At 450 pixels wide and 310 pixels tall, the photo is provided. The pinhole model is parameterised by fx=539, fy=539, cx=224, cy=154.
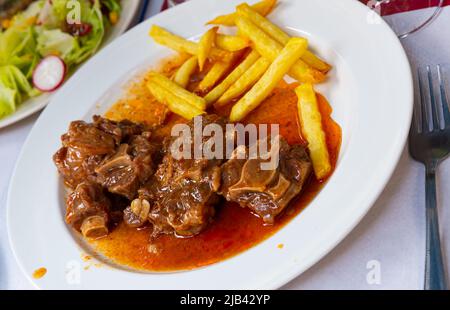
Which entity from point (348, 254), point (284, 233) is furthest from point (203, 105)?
point (348, 254)

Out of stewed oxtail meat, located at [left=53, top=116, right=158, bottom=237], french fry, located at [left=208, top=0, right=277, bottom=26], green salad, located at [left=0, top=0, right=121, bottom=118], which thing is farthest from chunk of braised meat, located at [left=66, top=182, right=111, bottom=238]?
green salad, located at [left=0, top=0, right=121, bottom=118]

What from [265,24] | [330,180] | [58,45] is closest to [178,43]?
[265,24]

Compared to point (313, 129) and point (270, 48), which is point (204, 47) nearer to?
point (270, 48)

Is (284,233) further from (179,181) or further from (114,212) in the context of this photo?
(114,212)

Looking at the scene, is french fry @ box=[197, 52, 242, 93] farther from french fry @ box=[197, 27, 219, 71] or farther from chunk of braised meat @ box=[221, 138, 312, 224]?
chunk of braised meat @ box=[221, 138, 312, 224]

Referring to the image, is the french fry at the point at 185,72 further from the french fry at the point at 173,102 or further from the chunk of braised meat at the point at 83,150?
the chunk of braised meat at the point at 83,150

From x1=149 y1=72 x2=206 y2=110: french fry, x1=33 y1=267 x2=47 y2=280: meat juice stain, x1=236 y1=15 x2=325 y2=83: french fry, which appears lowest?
x1=33 y1=267 x2=47 y2=280: meat juice stain
